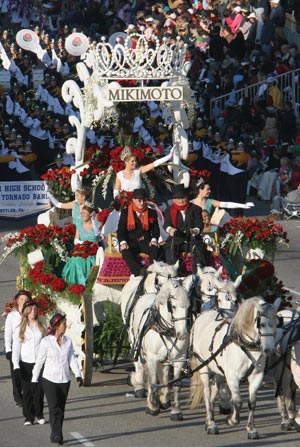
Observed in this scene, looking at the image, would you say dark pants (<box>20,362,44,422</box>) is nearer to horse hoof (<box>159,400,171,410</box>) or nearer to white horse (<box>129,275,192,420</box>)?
white horse (<box>129,275,192,420</box>)

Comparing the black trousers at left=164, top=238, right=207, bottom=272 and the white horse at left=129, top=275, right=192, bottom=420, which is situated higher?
the black trousers at left=164, top=238, right=207, bottom=272

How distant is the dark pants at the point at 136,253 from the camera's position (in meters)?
20.0

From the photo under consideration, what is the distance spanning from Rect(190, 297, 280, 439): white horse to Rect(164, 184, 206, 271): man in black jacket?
1527 mm

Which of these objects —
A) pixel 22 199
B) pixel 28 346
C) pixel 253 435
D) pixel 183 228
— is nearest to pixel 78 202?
pixel 183 228

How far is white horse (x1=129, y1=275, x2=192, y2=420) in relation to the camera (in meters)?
17.9

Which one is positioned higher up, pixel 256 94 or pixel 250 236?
pixel 256 94

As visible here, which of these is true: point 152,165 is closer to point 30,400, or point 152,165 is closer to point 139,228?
point 139,228

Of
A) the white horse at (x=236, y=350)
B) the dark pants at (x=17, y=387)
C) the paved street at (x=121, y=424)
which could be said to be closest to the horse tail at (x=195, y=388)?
the white horse at (x=236, y=350)

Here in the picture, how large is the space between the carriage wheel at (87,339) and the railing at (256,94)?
20738mm

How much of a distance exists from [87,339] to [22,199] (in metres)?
13.5

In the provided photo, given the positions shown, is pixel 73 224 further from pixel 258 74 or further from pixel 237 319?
pixel 258 74

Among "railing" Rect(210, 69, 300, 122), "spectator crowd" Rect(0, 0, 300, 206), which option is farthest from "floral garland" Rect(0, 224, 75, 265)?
"railing" Rect(210, 69, 300, 122)

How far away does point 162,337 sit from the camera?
18297 millimetres

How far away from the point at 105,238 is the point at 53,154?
17016 mm
